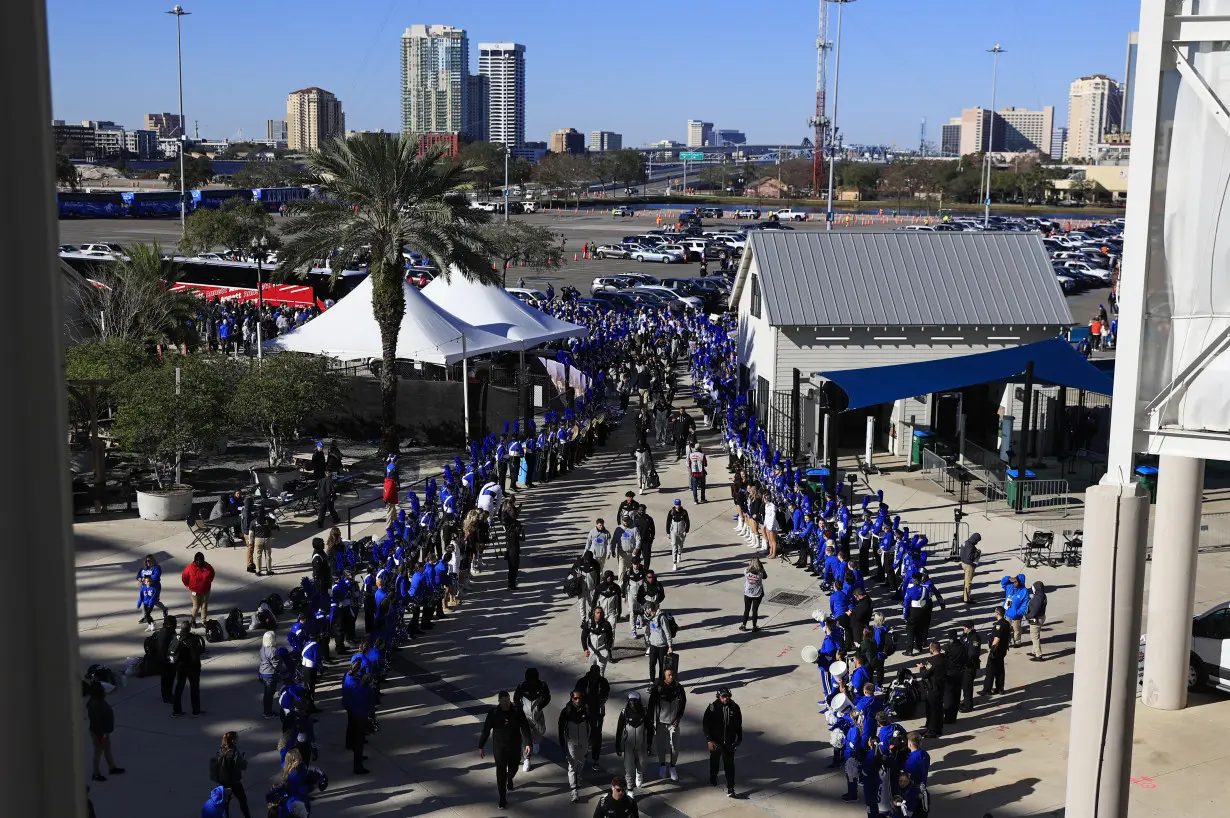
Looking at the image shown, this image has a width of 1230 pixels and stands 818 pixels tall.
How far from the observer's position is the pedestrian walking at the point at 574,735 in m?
11.9

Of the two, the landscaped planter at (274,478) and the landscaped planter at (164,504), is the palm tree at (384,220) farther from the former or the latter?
the landscaped planter at (164,504)

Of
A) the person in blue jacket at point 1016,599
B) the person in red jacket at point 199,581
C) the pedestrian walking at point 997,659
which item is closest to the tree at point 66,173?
the person in red jacket at point 199,581

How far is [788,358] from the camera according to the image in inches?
1081

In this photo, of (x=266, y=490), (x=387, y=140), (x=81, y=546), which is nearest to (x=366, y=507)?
(x=266, y=490)

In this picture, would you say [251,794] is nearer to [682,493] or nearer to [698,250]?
[682,493]

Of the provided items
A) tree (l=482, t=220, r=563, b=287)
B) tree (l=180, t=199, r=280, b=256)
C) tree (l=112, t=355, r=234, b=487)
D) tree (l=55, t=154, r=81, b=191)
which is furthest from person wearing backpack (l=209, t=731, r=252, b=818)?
tree (l=55, t=154, r=81, b=191)

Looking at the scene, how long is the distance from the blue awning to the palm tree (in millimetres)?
9124

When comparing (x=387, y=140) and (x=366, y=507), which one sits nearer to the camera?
(x=366, y=507)

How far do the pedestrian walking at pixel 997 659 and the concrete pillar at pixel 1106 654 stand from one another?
21.8ft

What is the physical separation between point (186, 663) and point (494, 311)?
19.1m

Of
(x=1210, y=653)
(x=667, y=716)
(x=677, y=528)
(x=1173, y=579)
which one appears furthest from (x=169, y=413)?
(x=1210, y=653)

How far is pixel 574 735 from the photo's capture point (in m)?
11.9

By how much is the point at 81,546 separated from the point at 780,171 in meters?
162

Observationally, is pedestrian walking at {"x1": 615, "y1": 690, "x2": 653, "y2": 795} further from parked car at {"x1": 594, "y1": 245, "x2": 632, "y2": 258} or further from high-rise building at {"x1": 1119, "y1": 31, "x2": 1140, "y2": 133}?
parked car at {"x1": 594, "y1": 245, "x2": 632, "y2": 258}
